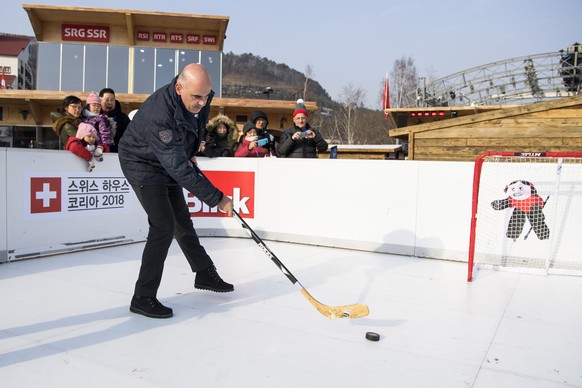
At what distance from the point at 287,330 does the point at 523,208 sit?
321cm

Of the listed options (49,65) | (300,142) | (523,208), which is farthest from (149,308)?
(49,65)

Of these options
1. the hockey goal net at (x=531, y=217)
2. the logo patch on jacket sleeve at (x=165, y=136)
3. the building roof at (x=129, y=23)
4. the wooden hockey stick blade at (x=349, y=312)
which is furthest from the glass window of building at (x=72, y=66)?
the wooden hockey stick blade at (x=349, y=312)

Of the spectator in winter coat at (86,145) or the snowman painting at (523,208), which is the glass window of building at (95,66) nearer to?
the spectator in winter coat at (86,145)

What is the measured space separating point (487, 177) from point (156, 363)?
3976 millimetres

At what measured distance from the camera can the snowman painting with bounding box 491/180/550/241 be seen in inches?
190

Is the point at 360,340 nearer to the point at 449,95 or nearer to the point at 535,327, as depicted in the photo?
the point at 535,327

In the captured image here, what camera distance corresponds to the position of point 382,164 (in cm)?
565

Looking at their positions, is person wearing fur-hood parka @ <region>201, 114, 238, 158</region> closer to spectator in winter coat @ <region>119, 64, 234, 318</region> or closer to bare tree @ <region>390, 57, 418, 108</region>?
spectator in winter coat @ <region>119, 64, 234, 318</region>

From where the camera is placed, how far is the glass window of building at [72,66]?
51.7 feet

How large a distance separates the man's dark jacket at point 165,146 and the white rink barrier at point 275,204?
7.68 feet

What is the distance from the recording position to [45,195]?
5004 mm

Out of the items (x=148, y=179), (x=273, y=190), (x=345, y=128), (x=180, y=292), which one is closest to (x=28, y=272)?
(x=180, y=292)

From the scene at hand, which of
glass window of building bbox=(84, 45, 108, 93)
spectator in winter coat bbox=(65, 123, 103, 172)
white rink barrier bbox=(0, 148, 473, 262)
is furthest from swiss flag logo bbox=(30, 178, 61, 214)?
glass window of building bbox=(84, 45, 108, 93)

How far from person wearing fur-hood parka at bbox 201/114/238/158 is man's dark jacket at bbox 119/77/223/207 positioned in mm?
3461
